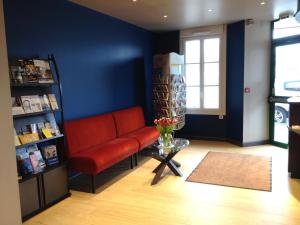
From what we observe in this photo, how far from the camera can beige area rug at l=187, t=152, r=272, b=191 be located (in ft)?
12.0

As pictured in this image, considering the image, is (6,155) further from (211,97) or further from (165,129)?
(211,97)

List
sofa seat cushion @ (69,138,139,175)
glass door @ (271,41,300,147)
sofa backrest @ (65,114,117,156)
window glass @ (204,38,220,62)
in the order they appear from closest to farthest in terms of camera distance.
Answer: sofa seat cushion @ (69,138,139,175) < sofa backrest @ (65,114,117,156) < glass door @ (271,41,300,147) < window glass @ (204,38,220,62)

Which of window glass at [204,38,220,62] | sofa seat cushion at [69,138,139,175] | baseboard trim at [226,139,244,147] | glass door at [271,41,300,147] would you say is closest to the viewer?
sofa seat cushion at [69,138,139,175]

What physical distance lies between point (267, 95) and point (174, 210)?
12.6 feet

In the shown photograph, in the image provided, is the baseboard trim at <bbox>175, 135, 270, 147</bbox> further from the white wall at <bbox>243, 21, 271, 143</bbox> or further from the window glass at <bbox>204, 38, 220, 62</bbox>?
the window glass at <bbox>204, 38, 220, 62</bbox>

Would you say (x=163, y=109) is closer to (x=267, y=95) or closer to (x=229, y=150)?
(x=229, y=150)

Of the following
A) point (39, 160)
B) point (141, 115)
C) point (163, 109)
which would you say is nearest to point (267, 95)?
point (163, 109)

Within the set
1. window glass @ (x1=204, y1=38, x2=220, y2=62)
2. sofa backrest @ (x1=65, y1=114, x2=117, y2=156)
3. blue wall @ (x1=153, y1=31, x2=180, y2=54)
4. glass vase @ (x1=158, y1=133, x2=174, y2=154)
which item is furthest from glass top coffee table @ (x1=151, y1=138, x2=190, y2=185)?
blue wall @ (x1=153, y1=31, x2=180, y2=54)

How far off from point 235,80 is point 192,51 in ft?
4.13

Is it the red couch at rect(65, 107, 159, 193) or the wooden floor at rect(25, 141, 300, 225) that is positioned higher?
the red couch at rect(65, 107, 159, 193)

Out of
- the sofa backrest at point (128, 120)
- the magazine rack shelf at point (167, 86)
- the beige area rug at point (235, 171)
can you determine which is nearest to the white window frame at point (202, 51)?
the magazine rack shelf at point (167, 86)

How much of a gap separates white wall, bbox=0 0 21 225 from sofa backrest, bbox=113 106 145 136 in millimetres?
2442

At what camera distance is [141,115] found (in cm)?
555

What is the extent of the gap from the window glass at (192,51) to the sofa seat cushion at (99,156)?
10.2ft
